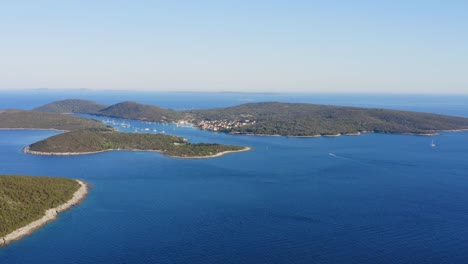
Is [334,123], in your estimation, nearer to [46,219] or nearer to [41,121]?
[41,121]

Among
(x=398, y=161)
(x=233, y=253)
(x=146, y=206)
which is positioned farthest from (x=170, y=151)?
(x=233, y=253)

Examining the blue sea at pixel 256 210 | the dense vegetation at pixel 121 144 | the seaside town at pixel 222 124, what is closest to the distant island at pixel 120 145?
the dense vegetation at pixel 121 144

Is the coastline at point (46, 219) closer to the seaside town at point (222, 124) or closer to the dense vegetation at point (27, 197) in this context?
the dense vegetation at point (27, 197)

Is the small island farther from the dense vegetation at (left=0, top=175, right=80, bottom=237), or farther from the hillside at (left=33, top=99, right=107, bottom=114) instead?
the hillside at (left=33, top=99, right=107, bottom=114)

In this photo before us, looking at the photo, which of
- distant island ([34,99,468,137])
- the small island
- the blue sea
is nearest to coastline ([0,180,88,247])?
the blue sea

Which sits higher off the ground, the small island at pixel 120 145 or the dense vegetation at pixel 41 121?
the dense vegetation at pixel 41 121
